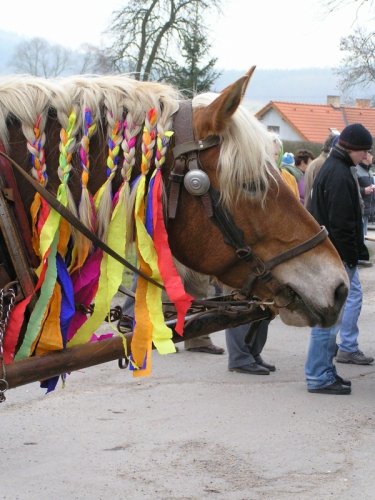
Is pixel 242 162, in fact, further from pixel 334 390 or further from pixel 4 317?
pixel 334 390

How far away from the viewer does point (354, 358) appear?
5.77 meters

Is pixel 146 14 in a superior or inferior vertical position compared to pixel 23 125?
superior

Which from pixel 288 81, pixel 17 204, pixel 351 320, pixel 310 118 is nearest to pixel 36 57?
pixel 310 118

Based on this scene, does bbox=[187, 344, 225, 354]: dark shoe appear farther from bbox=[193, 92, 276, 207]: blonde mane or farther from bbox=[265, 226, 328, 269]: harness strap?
bbox=[193, 92, 276, 207]: blonde mane

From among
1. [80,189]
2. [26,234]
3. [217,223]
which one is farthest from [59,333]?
[217,223]

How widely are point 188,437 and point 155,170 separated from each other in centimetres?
224

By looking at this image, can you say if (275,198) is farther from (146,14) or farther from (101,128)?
(146,14)

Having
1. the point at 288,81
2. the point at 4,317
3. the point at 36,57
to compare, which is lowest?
the point at 4,317

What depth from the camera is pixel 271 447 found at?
149 inches

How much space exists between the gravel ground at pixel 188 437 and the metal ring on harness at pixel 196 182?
1.72 metres

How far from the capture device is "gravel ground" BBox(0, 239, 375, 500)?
10.6ft

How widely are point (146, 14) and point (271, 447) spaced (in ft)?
62.4

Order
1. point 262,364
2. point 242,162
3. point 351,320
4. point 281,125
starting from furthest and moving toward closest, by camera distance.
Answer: point 281,125 < point 351,320 < point 262,364 < point 242,162

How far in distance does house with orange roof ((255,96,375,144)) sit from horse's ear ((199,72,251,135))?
123ft
